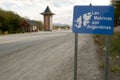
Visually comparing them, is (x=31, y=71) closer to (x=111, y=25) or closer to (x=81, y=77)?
(x=81, y=77)

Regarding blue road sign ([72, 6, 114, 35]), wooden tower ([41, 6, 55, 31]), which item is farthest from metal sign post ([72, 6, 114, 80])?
wooden tower ([41, 6, 55, 31])

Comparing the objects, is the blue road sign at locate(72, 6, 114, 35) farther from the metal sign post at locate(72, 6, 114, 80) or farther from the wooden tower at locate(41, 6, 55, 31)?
the wooden tower at locate(41, 6, 55, 31)

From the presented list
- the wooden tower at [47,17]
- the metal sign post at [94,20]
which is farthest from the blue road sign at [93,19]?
the wooden tower at [47,17]

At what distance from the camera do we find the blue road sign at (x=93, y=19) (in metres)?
6.27

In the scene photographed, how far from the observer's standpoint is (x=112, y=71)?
34.2 ft

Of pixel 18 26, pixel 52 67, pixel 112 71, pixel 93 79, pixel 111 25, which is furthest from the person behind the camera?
pixel 18 26

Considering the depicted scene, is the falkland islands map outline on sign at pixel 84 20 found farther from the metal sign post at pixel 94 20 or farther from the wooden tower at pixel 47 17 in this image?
the wooden tower at pixel 47 17

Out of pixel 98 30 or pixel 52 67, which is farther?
pixel 52 67

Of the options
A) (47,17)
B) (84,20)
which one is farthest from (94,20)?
(47,17)

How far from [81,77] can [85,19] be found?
3.21 meters

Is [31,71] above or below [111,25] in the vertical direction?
below

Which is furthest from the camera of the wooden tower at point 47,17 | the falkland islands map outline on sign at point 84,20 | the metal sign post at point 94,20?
the wooden tower at point 47,17

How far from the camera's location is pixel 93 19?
6.37m

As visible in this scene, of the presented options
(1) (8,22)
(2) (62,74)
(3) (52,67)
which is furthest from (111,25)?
(1) (8,22)
